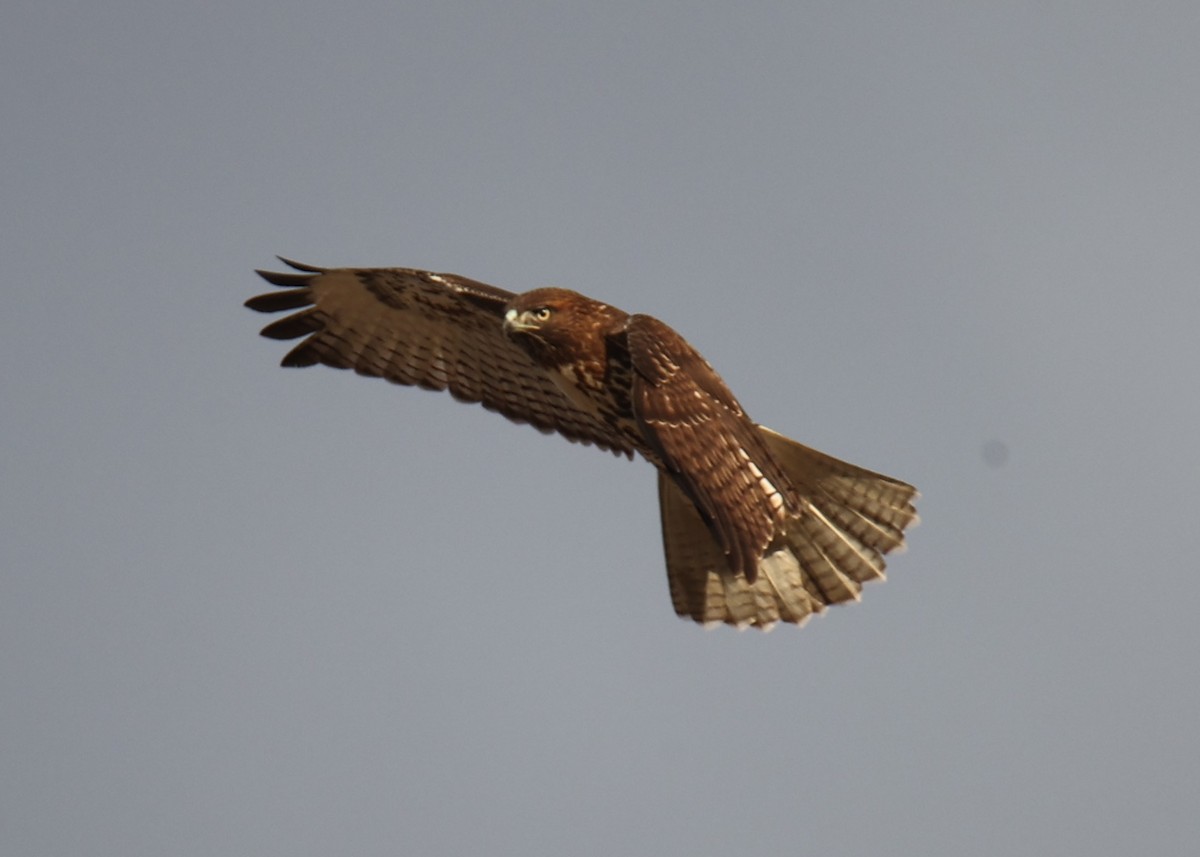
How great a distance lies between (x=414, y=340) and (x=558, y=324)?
1.83 m

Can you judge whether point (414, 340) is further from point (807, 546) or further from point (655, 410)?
point (807, 546)

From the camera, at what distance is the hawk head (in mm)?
10273

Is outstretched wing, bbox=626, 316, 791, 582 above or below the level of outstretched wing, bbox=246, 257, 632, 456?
below

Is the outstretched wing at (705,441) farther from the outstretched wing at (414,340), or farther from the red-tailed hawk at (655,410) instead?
the outstretched wing at (414,340)

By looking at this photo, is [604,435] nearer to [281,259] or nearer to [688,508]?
[688,508]

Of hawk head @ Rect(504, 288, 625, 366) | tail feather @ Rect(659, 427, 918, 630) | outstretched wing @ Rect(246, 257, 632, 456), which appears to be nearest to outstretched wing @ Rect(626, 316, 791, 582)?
hawk head @ Rect(504, 288, 625, 366)

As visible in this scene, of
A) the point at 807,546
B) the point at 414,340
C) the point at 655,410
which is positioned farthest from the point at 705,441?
the point at 414,340

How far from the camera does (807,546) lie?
11023 mm

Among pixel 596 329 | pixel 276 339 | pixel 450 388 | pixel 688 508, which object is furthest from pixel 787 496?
pixel 276 339

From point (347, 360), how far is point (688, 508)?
272 centimetres

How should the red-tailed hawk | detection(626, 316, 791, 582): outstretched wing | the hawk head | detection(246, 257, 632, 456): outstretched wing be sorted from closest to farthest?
detection(626, 316, 791, 582): outstretched wing → the red-tailed hawk → the hawk head → detection(246, 257, 632, 456): outstretched wing

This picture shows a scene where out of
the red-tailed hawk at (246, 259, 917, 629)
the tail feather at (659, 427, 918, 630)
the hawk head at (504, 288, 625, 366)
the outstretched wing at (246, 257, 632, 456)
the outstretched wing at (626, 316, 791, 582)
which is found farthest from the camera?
the outstretched wing at (246, 257, 632, 456)

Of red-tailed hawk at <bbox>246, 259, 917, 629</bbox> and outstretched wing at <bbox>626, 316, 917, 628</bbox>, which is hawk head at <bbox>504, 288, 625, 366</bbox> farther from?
outstretched wing at <bbox>626, 316, 917, 628</bbox>

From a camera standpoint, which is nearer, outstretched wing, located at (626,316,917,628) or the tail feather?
outstretched wing, located at (626,316,917,628)
